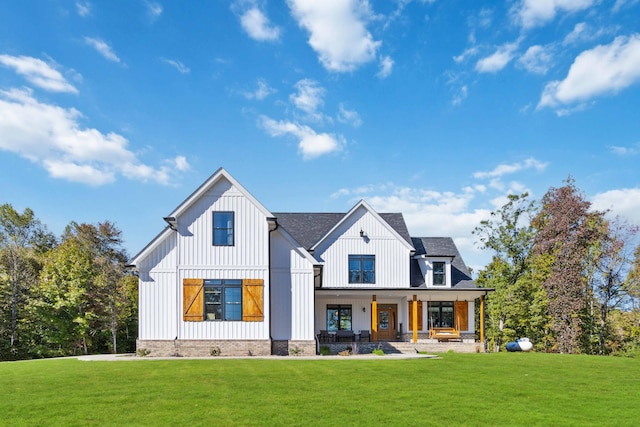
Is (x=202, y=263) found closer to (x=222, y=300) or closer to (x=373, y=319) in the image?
(x=222, y=300)

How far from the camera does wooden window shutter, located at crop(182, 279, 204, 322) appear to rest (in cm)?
1961

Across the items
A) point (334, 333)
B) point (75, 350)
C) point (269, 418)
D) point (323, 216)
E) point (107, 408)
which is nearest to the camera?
point (269, 418)

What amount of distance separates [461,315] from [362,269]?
6.45 m

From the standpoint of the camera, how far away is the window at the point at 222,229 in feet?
66.1

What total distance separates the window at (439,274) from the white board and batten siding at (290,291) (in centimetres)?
966

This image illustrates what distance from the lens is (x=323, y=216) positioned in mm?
30453

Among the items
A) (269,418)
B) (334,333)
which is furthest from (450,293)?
(269,418)

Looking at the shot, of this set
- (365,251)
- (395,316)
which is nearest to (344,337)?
(395,316)

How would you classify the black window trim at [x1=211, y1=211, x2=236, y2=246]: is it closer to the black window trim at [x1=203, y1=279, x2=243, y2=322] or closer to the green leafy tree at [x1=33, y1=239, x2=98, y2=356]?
the black window trim at [x1=203, y1=279, x2=243, y2=322]

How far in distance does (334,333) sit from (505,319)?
12715 mm

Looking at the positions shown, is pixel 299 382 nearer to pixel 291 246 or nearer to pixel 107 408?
pixel 107 408

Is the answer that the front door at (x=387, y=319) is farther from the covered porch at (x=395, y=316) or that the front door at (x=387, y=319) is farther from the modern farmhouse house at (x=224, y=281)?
the modern farmhouse house at (x=224, y=281)

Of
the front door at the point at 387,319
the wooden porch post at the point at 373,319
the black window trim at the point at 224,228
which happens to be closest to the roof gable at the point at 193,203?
the black window trim at the point at 224,228

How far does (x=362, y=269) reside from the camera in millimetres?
27203
